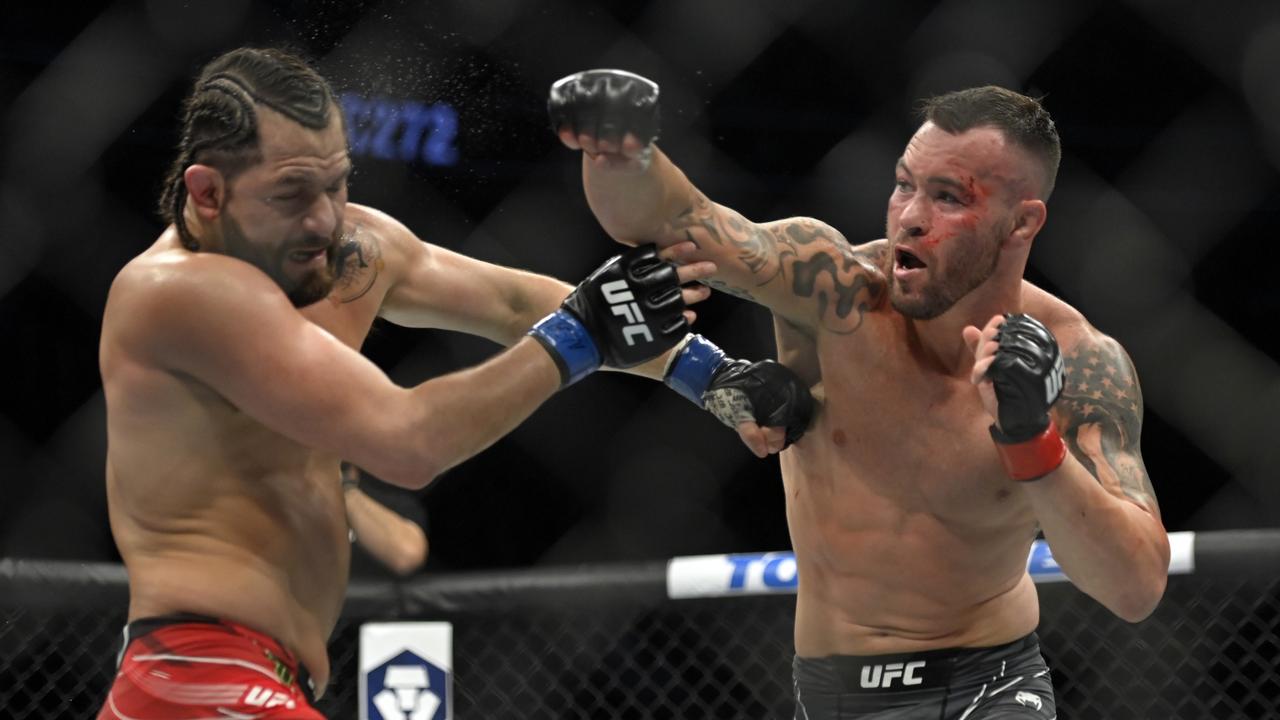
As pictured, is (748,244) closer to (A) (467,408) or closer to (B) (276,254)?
(A) (467,408)

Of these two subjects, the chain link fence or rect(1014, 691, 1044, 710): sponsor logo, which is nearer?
rect(1014, 691, 1044, 710): sponsor logo

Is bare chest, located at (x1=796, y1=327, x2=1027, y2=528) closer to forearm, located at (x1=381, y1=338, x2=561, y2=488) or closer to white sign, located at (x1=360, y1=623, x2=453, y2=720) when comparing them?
forearm, located at (x1=381, y1=338, x2=561, y2=488)

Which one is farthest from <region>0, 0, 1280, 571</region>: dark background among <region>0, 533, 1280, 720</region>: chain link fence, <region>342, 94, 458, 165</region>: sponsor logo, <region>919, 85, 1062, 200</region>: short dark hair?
<region>919, 85, 1062, 200</region>: short dark hair

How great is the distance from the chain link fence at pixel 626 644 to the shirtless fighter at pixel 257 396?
0.85m

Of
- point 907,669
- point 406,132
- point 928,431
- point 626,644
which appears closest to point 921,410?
point 928,431

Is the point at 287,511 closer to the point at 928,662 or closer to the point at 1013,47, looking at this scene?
the point at 928,662

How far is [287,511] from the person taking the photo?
1.63m

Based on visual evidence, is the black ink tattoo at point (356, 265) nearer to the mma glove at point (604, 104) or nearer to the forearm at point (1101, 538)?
the mma glove at point (604, 104)

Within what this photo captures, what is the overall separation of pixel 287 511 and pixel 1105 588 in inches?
40.4

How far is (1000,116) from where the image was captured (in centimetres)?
195

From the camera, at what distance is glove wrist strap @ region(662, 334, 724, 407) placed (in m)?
2.01

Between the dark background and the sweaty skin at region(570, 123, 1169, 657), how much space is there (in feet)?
5.99

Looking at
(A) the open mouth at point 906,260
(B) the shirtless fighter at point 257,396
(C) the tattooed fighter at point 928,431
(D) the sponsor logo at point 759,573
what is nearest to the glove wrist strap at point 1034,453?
(C) the tattooed fighter at point 928,431

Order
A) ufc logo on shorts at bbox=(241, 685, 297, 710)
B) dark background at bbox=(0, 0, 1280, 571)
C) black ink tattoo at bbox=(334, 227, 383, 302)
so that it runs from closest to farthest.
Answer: ufc logo on shorts at bbox=(241, 685, 297, 710) < black ink tattoo at bbox=(334, 227, 383, 302) < dark background at bbox=(0, 0, 1280, 571)
